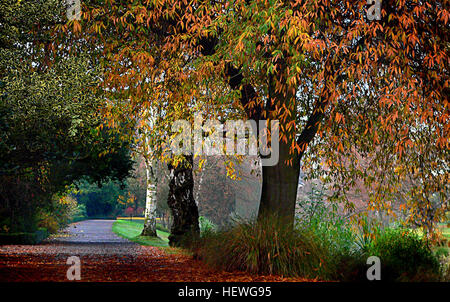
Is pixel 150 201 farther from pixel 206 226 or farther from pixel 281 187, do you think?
pixel 281 187

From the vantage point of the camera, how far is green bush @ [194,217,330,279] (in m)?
8.46

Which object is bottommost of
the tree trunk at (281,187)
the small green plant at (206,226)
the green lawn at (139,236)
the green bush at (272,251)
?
the green lawn at (139,236)

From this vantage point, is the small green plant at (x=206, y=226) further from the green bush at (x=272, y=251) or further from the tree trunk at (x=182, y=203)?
the green bush at (x=272, y=251)

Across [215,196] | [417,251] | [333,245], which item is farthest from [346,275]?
[215,196]

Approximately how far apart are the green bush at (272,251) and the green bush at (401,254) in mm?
1392

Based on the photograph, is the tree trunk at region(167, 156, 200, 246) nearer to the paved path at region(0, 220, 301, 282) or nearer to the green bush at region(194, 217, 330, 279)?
the paved path at region(0, 220, 301, 282)

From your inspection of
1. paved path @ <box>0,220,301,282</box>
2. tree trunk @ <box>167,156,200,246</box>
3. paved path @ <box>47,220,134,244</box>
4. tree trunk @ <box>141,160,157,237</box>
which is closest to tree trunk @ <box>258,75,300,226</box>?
paved path @ <box>0,220,301,282</box>

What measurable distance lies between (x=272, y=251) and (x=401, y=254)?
3.13 m

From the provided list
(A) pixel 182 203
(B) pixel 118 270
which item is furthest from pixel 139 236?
(B) pixel 118 270

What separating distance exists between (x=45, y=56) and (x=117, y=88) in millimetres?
1850

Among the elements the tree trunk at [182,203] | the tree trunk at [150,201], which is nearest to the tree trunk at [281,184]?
the tree trunk at [182,203]

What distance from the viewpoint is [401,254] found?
9875 mm

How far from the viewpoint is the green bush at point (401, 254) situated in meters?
9.01
